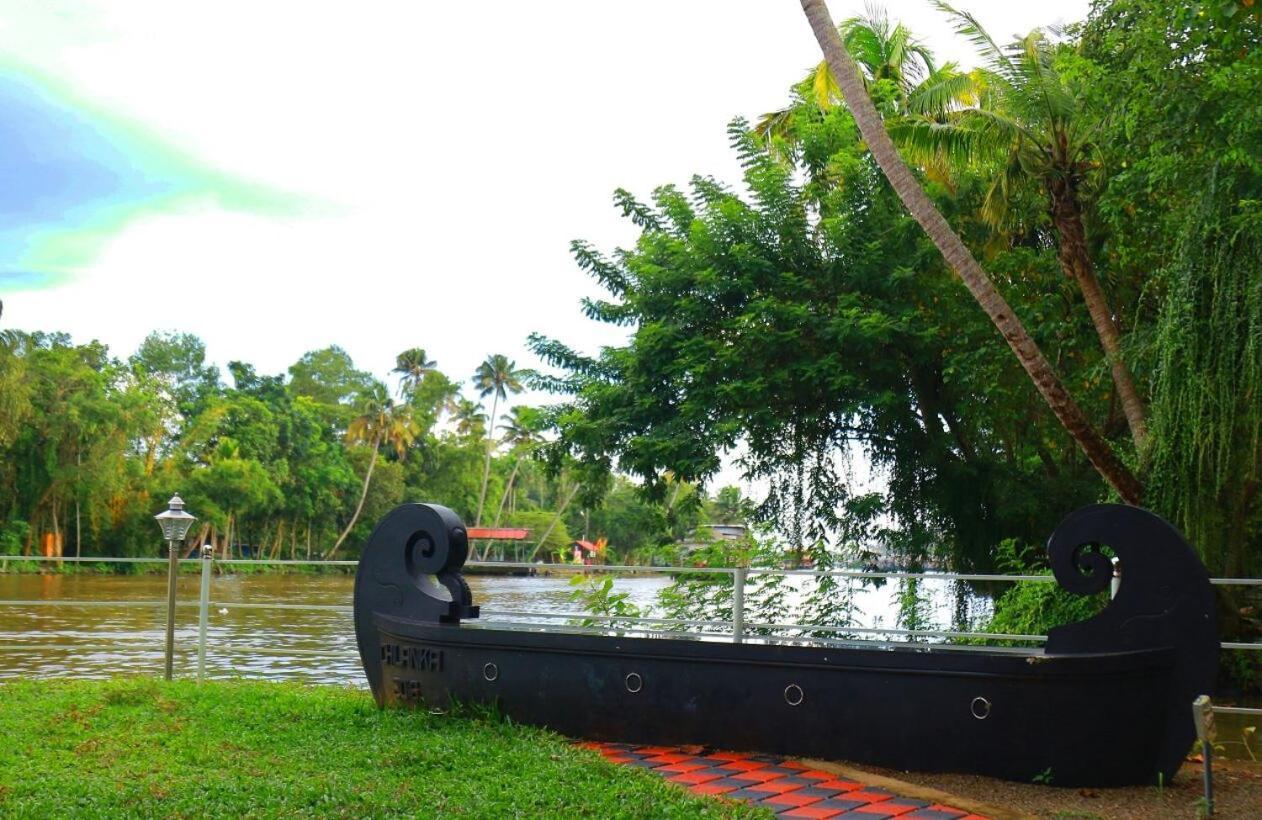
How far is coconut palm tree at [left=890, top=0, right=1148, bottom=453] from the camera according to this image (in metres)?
11.2

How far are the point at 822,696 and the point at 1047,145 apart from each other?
7.64 m

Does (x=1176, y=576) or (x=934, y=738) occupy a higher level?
(x=1176, y=576)

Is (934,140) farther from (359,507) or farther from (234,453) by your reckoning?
(359,507)

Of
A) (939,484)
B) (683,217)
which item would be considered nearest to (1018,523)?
(939,484)

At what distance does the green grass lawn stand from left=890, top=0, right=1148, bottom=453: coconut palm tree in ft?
25.0

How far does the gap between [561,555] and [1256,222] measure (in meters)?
64.2

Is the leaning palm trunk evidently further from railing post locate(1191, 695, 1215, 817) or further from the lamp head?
the lamp head

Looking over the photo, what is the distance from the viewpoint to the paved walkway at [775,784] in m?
4.86

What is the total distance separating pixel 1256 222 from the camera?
833 centimetres

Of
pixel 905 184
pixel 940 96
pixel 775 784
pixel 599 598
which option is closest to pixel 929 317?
pixel 940 96

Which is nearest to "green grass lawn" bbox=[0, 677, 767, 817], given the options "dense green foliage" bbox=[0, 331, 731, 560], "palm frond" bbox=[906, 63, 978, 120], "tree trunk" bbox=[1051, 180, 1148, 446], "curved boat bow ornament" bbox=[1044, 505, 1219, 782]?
"curved boat bow ornament" bbox=[1044, 505, 1219, 782]

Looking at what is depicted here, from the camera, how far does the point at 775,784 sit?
5332 mm

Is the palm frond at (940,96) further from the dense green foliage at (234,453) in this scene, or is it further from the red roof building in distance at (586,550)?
the red roof building in distance at (586,550)

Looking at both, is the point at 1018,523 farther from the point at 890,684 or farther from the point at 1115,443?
the point at 890,684
